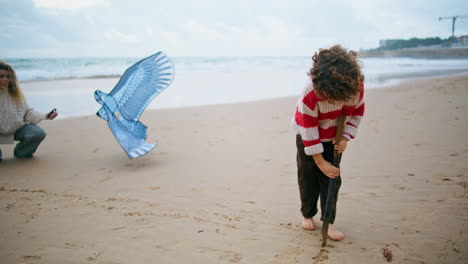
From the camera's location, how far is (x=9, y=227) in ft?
8.17

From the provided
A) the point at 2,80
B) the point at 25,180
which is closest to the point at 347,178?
the point at 25,180

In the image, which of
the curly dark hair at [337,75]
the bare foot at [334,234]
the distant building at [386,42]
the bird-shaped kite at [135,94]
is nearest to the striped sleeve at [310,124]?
the curly dark hair at [337,75]

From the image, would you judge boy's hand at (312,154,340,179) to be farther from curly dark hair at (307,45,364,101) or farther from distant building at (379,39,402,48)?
distant building at (379,39,402,48)

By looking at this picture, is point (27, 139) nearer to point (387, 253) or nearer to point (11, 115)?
point (11, 115)

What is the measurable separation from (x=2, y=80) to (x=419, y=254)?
190 inches

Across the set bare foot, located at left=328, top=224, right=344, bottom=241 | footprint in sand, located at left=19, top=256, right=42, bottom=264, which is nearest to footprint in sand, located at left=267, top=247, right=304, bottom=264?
bare foot, located at left=328, top=224, right=344, bottom=241

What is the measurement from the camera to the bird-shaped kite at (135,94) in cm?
387

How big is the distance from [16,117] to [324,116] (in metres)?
4.06

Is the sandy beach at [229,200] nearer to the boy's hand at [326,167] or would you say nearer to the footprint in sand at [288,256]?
the footprint in sand at [288,256]

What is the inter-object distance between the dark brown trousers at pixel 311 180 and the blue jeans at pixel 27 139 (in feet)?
12.3

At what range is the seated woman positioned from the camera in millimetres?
4031

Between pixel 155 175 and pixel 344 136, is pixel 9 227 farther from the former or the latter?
pixel 344 136

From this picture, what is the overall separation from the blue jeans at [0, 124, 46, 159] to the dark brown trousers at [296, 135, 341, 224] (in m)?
3.74

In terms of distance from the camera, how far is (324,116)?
1999mm
